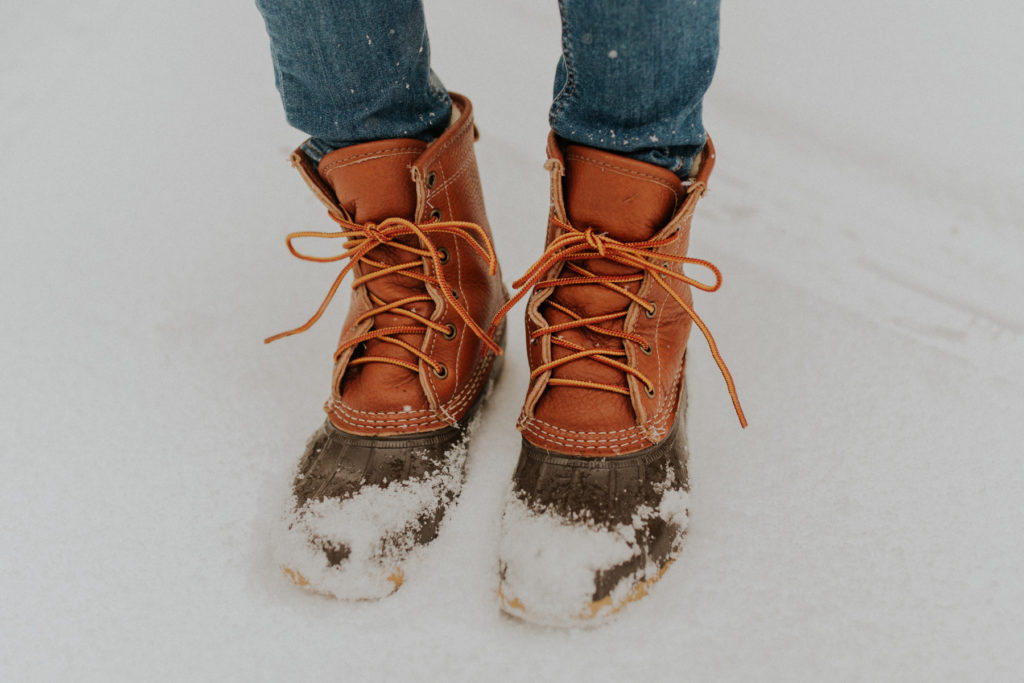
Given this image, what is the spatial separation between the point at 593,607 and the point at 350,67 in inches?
20.3

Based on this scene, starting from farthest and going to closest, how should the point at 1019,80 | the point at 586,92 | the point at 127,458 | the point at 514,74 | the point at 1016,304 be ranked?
the point at 514,74, the point at 1019,80, the point at 1016,304, the point at 127,458, the point at 586,92

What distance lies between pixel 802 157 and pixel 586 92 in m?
0.80

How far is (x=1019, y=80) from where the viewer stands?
1136mm

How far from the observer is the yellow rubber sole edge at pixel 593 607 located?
60cm

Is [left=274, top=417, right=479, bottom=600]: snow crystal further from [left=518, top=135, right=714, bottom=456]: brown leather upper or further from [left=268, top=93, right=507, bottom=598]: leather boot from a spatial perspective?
[left=518, top=135, right=714, bottom=456]: brown leather upper

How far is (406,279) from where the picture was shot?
0.72 meters

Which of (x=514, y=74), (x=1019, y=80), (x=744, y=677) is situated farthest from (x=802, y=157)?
(x=744, y=677)

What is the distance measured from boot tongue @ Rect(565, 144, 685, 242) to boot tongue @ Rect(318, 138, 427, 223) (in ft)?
0.51

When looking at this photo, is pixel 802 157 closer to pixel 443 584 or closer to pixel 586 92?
pixel 586 92

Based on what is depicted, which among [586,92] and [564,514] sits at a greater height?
[586,92]

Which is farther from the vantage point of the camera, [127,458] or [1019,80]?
[1019,80]

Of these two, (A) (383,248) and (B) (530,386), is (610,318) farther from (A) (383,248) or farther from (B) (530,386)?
(A) (383,248)

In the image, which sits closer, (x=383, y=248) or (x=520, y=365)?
(x=383, y=248)

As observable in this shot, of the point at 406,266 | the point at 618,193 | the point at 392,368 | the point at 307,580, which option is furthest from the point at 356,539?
the point at 618,193
